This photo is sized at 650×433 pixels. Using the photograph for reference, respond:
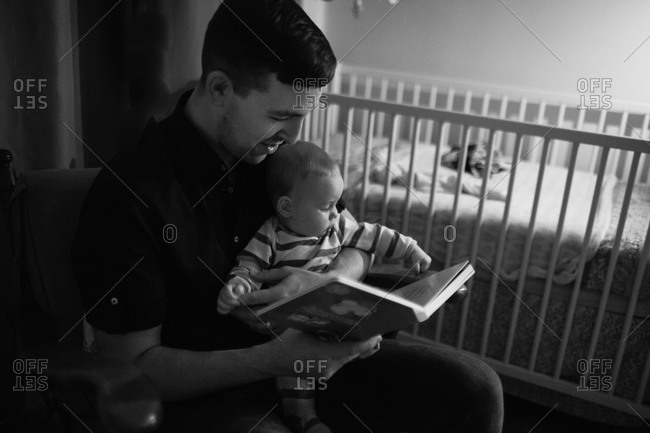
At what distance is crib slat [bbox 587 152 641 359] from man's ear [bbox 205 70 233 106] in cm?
123

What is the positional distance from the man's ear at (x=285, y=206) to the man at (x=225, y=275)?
60mm

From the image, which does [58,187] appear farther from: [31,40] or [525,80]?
[525,80]

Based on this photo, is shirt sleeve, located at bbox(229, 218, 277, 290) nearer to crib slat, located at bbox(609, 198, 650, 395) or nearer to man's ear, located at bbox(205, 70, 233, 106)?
man's ear, located at bbox(205, 70, 233, 106)

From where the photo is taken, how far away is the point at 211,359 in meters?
0.92

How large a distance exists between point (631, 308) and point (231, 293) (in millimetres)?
1344

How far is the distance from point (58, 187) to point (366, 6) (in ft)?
8.81

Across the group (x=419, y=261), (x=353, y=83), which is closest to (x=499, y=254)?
(x=419, y=261)

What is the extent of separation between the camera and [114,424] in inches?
26.8

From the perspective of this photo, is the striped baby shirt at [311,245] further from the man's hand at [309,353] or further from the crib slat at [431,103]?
the crib slat at [431,103]

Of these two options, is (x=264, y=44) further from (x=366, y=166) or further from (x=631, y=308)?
(x=631, y=308)

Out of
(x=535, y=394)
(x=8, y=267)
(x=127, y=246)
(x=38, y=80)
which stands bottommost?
(x=535, y=394)

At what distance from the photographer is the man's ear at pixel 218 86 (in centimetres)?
99

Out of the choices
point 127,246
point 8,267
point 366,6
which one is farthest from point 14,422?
point 366,6

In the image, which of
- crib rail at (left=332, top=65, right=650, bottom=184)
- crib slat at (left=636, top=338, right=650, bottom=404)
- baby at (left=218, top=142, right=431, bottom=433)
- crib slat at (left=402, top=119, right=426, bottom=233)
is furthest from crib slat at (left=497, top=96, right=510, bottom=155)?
baby at (left=218, top=142, right=431, bottom=433)
